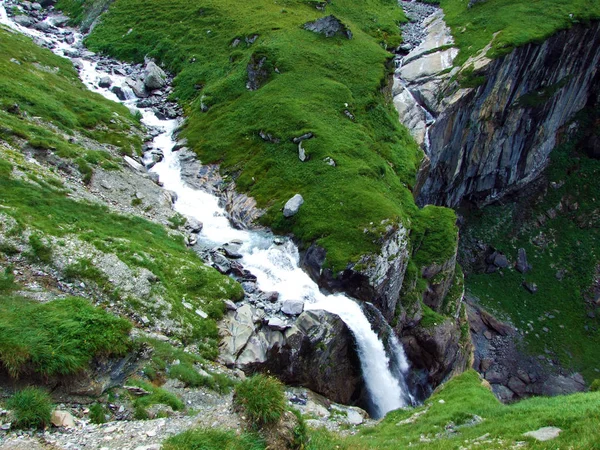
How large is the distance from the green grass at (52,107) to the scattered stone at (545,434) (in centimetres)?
3235

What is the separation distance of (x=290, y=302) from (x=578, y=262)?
5413 centimetres

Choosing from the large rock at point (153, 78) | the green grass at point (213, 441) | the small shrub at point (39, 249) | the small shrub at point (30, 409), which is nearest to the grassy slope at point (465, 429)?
the green grass at point (213, 441)

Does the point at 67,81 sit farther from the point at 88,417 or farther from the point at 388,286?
the point at 88,417

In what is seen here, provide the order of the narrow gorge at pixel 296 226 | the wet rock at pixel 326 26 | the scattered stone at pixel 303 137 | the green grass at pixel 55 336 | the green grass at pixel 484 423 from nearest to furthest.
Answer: the green grass at pixel 484 423 < the green grass at pixel 55 336 < the narrow gorge at pixel 296 226 < the scattered stone at pixel 303 137 < the wet rock at pixel 326 26

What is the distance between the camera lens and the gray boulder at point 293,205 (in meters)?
34.3

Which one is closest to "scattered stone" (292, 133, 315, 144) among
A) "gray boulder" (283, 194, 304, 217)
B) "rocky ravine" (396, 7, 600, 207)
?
Answer: "gray boulder" (283, 194, 304, 217)

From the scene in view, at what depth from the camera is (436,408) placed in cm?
1906

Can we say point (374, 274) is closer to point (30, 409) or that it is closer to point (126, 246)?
point (126, 246)

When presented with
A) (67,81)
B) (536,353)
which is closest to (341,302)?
(536,353)

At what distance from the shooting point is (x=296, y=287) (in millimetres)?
29594

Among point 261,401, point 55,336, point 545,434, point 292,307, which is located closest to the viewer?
point 261,401

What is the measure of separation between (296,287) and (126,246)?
37.5 ft

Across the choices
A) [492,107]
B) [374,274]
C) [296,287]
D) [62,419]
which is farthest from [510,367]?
[62,419]

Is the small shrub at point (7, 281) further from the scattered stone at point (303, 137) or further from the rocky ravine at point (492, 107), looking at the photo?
the rocky ravine at point (492, 107)
